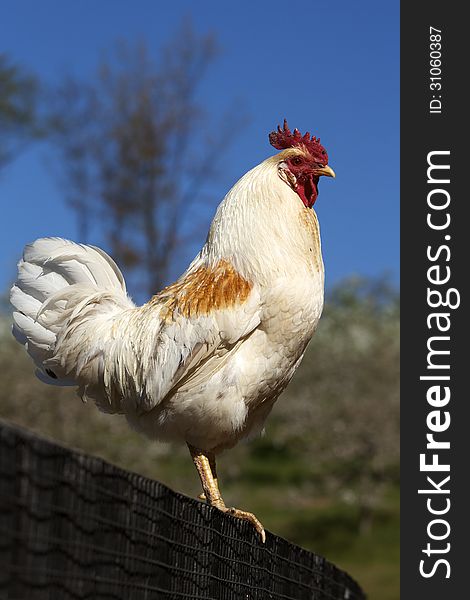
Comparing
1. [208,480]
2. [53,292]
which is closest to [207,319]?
[208,480]

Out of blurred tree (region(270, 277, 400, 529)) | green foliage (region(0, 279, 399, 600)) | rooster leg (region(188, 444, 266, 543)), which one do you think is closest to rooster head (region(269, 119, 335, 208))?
rooster leg (region(188, 444, 266, 543))

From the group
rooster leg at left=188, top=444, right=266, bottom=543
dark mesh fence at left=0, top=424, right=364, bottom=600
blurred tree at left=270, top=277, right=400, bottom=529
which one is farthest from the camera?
blurred tree at left=270, top=277, right=400, bottom=529

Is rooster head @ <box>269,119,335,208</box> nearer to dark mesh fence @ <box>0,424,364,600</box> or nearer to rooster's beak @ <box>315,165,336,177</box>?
rooster's beak @ <box>315,165,336,177</box>

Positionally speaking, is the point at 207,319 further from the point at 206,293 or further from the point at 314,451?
the point at 314,451

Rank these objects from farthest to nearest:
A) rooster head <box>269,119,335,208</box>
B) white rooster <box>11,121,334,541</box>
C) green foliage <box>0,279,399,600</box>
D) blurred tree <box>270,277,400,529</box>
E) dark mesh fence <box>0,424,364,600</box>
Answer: blurred tree <box>270,277,400,529</box> → green foliage <box>0,279,399,600</box> → rooster head <box>269,119,335,208</box> → white rooster <box>11,121,334,541</box> → dark mesh fence <box>0,424,364,600</box>

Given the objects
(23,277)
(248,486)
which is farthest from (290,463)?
(23,277)

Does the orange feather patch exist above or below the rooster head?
below

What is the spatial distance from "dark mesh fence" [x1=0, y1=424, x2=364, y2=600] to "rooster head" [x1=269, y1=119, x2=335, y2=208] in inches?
77.1

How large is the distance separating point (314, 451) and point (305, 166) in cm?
2601

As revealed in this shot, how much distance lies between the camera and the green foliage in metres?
25.5

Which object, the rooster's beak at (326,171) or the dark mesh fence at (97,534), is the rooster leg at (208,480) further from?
the rooster's beak at (326,171)

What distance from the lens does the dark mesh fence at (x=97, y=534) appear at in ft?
6.61

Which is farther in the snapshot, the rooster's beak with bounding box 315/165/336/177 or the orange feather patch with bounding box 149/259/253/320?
the rooster's beak with bounding box 315/165/336/177

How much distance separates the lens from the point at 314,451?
3053cm
